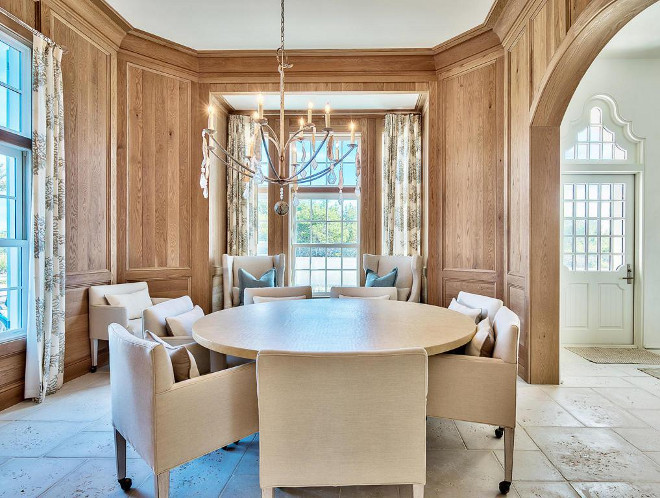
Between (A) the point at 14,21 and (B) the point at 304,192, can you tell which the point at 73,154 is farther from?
(B) the point at 304,192

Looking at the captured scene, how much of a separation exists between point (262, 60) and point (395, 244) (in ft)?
8.95

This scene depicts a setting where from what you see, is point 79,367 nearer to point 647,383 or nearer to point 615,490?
point 615,490

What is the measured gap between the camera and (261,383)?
131cm

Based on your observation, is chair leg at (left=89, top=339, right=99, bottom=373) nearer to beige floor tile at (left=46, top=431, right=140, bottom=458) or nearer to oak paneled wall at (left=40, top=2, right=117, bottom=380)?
oak paneled wall at (left=40, top=2, right=117, bottom=380)

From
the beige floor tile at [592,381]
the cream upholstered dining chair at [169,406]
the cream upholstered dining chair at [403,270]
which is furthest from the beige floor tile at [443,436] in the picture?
the cream upholstered dining chair at [403,270]

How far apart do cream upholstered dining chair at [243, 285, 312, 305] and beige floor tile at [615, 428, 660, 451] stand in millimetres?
2349

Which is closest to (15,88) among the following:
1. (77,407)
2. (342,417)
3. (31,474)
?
(77,407)

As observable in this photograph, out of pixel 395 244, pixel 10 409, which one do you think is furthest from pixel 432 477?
pixel 395 244

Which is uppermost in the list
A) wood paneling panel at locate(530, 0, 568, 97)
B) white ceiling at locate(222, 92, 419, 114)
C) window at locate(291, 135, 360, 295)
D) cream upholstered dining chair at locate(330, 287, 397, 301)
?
white ceiling at locate(222, 92, 419, 114)

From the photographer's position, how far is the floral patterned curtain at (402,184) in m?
5.16

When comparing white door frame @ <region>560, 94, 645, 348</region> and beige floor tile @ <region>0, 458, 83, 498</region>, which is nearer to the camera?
beige floor tile @ <region>0, 458, 83, 498</region>

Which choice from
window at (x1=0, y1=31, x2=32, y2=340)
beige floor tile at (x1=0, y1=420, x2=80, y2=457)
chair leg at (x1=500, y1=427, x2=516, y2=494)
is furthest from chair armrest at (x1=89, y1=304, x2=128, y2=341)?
chair leg at (x1=500, y1=427, x2=516, y2=494)

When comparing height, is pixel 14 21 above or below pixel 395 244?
above

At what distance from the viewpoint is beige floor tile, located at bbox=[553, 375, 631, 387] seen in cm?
325
